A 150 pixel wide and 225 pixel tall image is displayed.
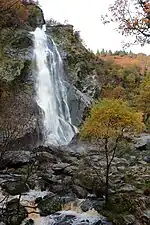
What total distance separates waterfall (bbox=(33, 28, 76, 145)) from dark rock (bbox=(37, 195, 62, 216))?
15829 mm

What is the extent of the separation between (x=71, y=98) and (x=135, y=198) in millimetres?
24629

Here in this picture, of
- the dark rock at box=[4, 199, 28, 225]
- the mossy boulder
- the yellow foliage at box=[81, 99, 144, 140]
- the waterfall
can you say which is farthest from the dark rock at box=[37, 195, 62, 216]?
the mossy boulder

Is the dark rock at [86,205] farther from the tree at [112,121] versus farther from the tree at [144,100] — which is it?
the tree at [144,100]

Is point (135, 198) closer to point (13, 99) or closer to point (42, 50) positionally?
point (13, 99)

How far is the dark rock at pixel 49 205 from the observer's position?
1526 centimetres

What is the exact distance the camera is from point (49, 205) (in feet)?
52.1

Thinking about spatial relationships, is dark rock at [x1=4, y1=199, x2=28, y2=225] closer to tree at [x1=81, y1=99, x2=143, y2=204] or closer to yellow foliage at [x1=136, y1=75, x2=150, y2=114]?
tree at [x1=81, y1=99, x2=143, y2=204]

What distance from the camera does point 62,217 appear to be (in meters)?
15.1

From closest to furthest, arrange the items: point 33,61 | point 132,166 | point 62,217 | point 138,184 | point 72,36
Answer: point 62,217 → point 138,184 → point 132,166 → point 33,61 → point 72,36

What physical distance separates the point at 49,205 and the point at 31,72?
23.2 metres

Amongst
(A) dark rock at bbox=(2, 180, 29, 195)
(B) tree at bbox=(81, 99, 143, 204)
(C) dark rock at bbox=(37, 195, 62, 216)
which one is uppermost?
(B) tree at bbox=(81, 99, 143, 204)

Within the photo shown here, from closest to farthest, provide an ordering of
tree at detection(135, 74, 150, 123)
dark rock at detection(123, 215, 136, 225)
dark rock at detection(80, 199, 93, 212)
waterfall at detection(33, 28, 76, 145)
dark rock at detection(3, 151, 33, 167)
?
dark rock at detection(123, 215, 136, 225) < dark rock at detection(80, 199, 93, 212) < dark rock at detection(3, 151, 33, 167) < waterfall at detection(33, 28, 76, 145) < tree at detection(135, 74, 150, 123)

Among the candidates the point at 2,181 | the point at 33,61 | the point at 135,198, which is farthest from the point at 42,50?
the point at 135,198

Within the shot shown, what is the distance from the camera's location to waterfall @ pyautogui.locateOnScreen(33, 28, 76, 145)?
34.8 metres
